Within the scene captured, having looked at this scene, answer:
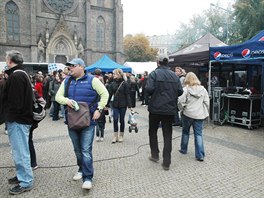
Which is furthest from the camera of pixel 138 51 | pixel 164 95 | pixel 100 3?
pixel 138 51

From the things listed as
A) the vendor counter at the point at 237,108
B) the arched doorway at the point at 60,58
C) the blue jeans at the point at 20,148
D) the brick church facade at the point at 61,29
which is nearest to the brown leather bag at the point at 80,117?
the blue jeans at the point at 20,148

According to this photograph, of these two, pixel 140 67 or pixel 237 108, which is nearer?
pixel 237 108

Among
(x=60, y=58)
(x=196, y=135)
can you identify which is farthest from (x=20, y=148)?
(x=60, y=58)

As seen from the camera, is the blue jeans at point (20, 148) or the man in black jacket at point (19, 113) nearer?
the man in black jacket at point (19, 113)

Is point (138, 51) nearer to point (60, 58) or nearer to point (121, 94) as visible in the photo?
point (60, 58)

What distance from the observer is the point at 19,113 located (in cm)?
363

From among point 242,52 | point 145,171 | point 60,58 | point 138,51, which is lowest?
point 145,171

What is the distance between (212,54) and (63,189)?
22.1 ft

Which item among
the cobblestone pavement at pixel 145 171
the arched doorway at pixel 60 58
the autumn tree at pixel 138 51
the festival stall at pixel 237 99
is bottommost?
the cobblestone pavement at pixel 145 171

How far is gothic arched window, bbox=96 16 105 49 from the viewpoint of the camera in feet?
117

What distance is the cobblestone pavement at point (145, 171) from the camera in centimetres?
386

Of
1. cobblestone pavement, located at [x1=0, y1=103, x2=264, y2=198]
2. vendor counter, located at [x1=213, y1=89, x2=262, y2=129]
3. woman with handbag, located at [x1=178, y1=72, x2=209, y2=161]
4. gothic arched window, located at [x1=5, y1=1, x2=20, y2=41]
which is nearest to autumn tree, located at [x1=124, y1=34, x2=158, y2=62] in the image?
gothic arched window, located at [x1=5, y1=1, x2=20, y2=41]

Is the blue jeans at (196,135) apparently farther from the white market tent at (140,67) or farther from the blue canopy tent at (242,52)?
Answer: the white market tent at (140,67)

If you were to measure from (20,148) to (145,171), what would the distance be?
2175 millimetres
